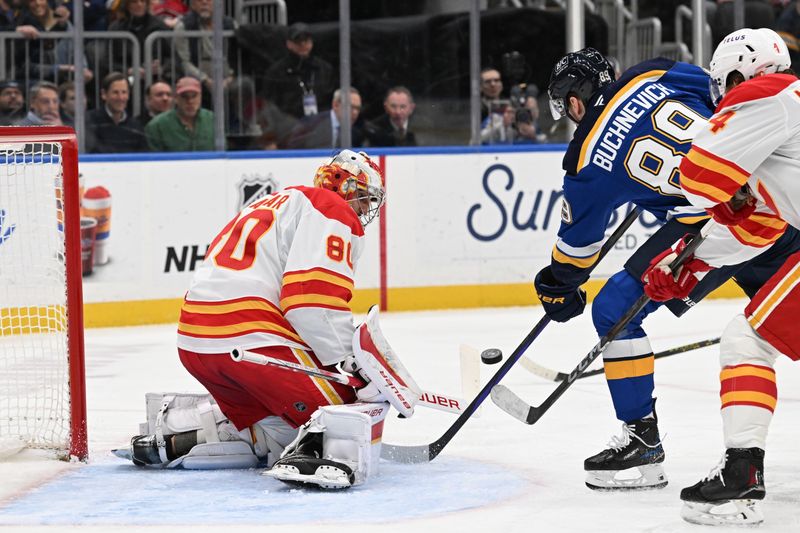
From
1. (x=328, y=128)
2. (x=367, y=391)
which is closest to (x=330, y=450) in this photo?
(x=367, y=391)

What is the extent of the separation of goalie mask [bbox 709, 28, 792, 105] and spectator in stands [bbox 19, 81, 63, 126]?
458cm

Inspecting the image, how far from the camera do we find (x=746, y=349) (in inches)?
A: 118

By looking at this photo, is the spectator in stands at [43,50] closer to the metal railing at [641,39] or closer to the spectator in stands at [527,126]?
the spectator in stands at [527,126]

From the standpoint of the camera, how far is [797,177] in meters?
2.93

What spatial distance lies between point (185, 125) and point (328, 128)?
31.7 inches

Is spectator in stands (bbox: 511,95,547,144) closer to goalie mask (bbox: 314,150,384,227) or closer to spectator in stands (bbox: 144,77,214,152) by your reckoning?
spectator in stands (bbox: 144,77,214,152)

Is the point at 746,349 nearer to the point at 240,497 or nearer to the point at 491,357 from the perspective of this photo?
the point at 491,357

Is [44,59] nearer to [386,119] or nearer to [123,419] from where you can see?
[386,119]

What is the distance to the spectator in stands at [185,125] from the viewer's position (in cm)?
Answer: 721

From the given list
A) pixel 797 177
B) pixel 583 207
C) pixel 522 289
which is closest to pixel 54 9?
pixel 522 289

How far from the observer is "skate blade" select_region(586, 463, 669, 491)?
348cm

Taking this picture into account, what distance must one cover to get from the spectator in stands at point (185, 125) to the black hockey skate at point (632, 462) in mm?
4169

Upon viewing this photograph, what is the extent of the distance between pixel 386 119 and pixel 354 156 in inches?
155

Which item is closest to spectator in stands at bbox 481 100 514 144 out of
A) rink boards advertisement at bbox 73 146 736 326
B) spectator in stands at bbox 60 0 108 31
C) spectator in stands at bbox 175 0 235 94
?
rink boards advertisement at bbox 73 146 736 326
